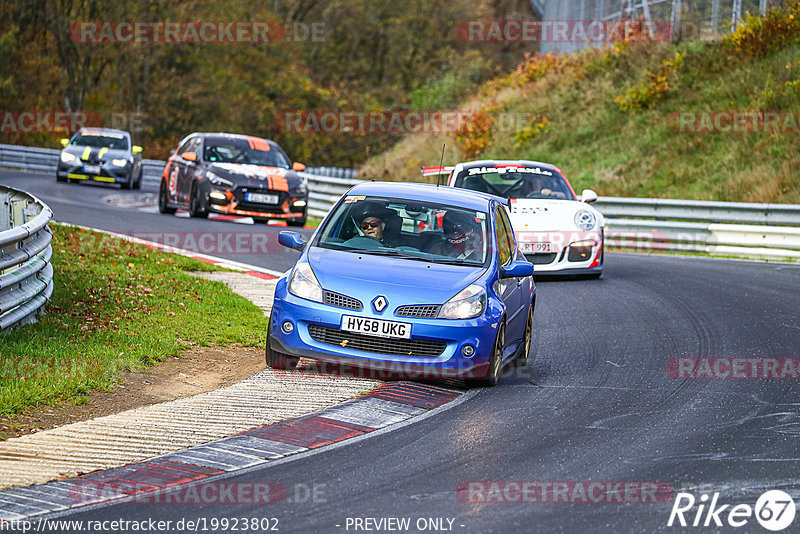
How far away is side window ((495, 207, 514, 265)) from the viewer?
948 cm

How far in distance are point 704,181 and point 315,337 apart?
68.1 ft

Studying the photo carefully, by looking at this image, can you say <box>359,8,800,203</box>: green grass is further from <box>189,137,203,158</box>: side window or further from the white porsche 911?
<box>189,137,203,158</box>: side window

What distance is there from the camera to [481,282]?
8.68 metres

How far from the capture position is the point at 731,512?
542 cm

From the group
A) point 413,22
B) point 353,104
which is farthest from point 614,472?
point 413,22

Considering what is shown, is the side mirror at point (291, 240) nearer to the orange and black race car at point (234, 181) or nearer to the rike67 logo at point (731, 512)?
the rike67 logo at point (731, 512)

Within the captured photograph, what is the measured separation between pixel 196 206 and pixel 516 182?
273 inches

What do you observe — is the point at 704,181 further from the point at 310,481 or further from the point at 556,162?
the point at 310,481

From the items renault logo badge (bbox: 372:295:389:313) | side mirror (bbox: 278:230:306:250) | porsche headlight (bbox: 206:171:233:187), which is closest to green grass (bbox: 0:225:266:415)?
side mirror (bbox: 278:230:306:250)

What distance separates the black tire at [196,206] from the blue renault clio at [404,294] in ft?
37.1

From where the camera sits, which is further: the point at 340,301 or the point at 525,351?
the point at 525,351

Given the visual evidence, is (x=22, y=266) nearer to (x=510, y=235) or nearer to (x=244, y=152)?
(x=510, y=235)

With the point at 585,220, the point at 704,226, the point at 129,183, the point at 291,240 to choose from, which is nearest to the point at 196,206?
Result: the point at 585,220

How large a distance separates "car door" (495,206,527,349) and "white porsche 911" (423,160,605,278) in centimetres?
451
